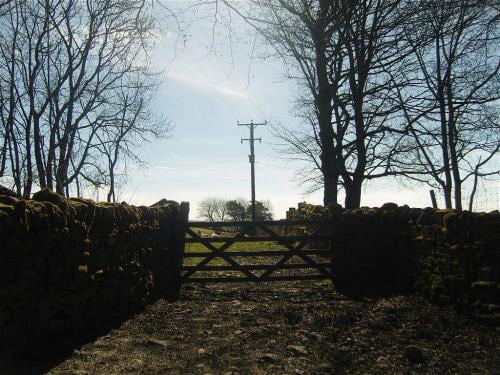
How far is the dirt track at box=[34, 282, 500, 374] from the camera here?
5145 mm

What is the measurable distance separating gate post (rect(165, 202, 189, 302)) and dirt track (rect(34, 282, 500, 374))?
4.99ft

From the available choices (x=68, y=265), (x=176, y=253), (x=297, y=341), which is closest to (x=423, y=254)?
(x=297, y=341)

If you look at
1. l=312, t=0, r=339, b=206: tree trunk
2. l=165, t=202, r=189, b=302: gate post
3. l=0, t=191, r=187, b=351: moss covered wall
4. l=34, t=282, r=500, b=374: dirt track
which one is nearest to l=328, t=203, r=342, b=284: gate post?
l=34, t=282, r=500, b=374: dirt track

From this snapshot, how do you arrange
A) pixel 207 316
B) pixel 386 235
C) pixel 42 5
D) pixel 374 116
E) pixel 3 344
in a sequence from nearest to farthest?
pixel 3 344, pixel 207 316, pixel 386 235, pixel 374 116, pixel 42 5

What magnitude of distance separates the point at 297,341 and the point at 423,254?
3387mm

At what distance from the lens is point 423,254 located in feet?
27.7

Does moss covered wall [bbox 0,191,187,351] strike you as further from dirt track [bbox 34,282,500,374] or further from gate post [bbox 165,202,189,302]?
gate post [bbox 165,202,189,302]

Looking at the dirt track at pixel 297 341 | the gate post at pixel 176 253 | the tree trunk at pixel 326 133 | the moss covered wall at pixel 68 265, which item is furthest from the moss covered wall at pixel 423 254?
the tree trunk at pixel 326 133

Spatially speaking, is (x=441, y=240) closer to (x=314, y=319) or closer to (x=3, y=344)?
(x=314, y=319)

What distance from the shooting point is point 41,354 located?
A: 5086mm

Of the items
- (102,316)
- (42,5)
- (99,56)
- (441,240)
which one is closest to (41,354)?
(102,316)

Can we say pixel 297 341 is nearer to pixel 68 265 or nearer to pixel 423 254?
pixel 68 265

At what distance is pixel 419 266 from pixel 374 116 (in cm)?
975

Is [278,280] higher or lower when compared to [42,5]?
lower
